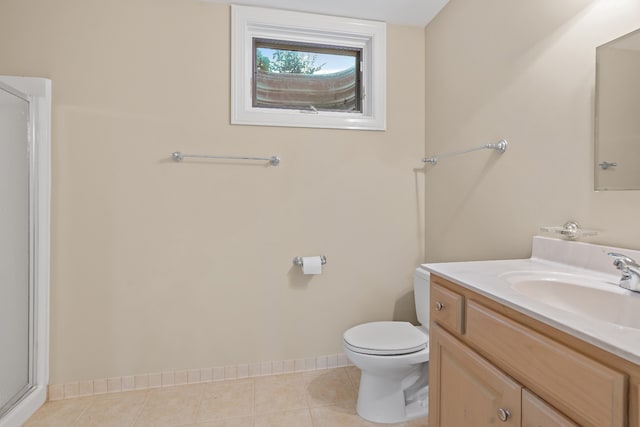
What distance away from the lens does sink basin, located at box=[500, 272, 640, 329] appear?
2.84 feet

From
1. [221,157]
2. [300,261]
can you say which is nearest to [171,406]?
[300,261]

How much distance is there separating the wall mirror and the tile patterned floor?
136cm

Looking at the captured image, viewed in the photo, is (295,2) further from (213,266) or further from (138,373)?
(138,373)

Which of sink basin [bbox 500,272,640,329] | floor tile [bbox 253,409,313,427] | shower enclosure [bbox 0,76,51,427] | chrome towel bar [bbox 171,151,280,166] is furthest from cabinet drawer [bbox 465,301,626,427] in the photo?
shower enclosure [bbox 0,76,51,427]

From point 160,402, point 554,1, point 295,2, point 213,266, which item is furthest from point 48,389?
point 554,1

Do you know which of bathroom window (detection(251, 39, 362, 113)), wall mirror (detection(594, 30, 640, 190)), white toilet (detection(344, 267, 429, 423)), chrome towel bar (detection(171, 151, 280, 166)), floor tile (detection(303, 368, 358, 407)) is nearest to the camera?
wall mirror (detection(594, 30, 640, 190))

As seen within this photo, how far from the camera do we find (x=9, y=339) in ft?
5.40

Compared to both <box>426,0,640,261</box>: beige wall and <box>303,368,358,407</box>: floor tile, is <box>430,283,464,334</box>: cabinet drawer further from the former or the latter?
<box>303,368,358,407</box>: floor tile

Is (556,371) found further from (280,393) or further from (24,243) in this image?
(24,243)

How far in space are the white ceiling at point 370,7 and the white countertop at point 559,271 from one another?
158cm

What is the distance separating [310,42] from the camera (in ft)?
7.04

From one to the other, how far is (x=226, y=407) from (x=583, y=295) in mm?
1700

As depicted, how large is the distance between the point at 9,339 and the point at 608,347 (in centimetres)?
237

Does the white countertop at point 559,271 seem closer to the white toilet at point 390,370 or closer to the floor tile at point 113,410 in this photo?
the white toilet at point 390,370
